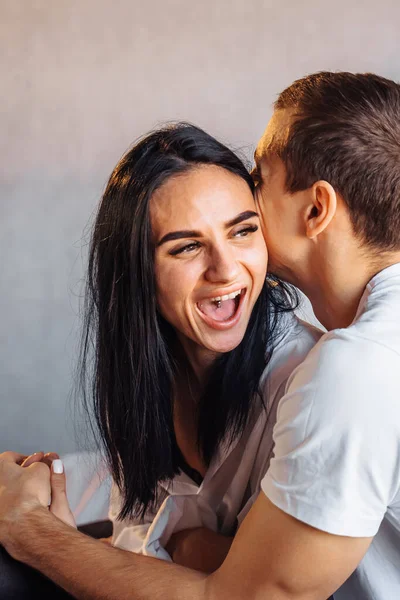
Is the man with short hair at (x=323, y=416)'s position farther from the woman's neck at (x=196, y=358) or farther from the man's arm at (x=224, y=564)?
the woman's neck at (x=196, y=358)

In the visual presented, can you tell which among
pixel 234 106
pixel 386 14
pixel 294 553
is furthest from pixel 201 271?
pixel 386 14

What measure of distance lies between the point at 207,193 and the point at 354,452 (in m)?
0.63

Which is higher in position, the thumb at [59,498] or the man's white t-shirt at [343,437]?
the man's white t-shirt at [343,437]

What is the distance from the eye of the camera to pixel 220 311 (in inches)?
64.2

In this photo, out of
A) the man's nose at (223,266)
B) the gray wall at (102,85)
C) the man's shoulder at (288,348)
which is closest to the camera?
the man's nose at (223,266)

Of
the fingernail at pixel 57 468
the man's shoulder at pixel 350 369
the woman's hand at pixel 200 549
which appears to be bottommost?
the woman's hand at pixel 200 549

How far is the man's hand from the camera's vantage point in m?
1.62

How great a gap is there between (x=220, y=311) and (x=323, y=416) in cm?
48

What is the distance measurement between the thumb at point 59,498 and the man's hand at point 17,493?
0.01 metres

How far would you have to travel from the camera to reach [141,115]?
3289 mm

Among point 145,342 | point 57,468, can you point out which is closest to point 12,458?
point 57,468

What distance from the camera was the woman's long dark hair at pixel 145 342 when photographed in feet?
5.38

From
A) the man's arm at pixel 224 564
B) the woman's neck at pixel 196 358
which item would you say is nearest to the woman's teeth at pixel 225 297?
the woman's neck at pixel 196 358

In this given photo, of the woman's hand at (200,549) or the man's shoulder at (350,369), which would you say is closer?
the man's shoulder at (350,369)
